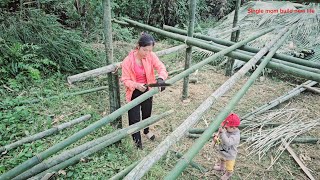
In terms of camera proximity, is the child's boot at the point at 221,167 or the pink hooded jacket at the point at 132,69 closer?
the pink hooded jacket at the point at 132,69

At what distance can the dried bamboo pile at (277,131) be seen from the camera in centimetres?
395

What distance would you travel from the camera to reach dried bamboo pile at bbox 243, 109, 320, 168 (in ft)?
13.0

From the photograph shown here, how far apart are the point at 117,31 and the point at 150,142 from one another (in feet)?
12.0

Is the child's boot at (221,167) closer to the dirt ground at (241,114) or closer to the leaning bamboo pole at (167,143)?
the dirt ground at (241,114)

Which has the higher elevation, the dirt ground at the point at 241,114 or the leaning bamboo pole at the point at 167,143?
the leaning bamboo pole at the point at 167,143

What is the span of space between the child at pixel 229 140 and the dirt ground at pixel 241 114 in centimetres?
33

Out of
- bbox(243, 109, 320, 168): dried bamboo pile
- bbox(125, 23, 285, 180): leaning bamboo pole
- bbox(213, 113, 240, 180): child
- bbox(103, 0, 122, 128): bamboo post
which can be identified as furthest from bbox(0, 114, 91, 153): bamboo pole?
bbox(243, 109, 320, 168): dried bamboo pile

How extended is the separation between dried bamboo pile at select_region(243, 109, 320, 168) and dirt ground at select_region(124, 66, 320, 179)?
11 cm

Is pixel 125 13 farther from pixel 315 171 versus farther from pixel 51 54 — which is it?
pixel 315 171

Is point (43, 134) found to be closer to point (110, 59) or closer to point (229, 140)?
point (110, 59)

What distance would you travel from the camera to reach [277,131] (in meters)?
4.17

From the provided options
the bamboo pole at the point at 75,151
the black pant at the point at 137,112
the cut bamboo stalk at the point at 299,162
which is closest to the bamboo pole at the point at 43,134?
the black pant at the point at 137,112

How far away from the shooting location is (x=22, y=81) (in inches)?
177

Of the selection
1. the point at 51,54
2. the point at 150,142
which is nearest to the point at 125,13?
the point at 51,54
